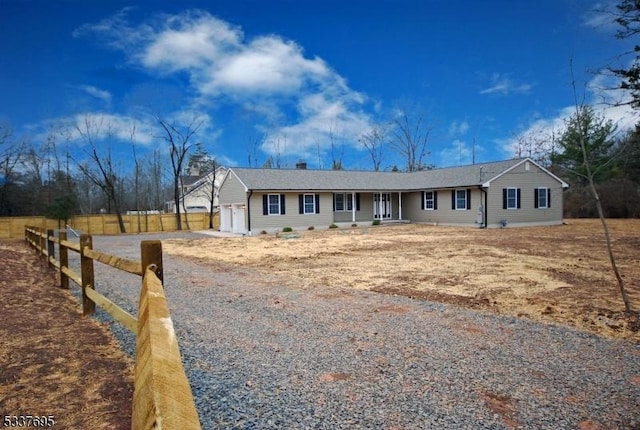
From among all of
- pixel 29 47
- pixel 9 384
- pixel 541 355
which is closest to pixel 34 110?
pixel 29 47

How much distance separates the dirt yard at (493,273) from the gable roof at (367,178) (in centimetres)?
964

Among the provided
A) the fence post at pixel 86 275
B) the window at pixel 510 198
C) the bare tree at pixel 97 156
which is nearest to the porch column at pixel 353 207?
the window at pixel 510 198

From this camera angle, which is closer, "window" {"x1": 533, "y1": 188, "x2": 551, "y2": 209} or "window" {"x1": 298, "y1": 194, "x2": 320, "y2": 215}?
"window" {"x1": 298, "y1": 194, "x2": 320, "y2": 215}

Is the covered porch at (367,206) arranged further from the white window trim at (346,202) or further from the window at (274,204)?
the window at (274,204)

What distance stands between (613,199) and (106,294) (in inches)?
1311

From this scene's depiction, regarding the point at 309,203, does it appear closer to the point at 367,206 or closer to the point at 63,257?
the point at 367,206

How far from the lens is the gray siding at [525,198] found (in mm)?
24047

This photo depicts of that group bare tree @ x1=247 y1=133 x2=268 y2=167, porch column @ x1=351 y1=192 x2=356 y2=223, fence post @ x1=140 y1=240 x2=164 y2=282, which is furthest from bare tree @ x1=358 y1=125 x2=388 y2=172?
fence post @ x1=140 y1=240 x2=164 y2=282

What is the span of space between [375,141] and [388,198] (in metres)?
17.0

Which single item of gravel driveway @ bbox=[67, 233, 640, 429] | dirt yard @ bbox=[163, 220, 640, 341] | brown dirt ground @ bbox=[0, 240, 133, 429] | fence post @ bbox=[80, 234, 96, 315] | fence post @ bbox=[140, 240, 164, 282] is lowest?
dirt yard @ bbox=[163, 220, 640, 341]

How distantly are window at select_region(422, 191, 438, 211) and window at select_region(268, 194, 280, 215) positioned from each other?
11.2m

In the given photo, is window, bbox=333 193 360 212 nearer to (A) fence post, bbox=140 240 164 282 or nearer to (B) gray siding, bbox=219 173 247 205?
(B) gray siding, bbox=219 173 247 205

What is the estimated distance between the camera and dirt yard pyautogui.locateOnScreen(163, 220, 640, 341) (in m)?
5.80

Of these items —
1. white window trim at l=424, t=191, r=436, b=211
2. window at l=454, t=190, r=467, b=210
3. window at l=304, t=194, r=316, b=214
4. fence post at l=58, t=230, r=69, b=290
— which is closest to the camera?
fence post at l=58, t=230, r=69, b=290
